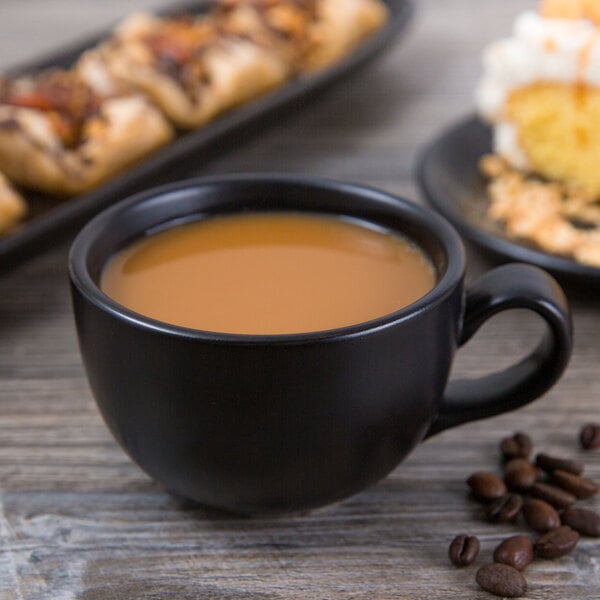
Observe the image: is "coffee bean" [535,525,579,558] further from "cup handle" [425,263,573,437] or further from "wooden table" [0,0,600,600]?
"cup handle" [425,263,573,437]

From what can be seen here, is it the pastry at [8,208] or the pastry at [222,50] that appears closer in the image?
the pastry at [8,208]

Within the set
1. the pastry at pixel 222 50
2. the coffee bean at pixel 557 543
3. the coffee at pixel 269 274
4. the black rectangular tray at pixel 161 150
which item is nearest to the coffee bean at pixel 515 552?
the coffee bean at pixel 557 543

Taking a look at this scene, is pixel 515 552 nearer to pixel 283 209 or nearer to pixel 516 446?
pixel 516 446

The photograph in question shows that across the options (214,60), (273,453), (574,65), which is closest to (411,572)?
(273,453)

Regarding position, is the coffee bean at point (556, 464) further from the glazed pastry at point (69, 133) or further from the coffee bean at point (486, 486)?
the glazed pastry at point (69, 133)

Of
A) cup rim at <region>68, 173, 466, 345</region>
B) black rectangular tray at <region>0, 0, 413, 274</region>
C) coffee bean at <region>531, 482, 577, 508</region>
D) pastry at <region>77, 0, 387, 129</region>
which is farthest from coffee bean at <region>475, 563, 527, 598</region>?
pastry at <region>77, 0, 387, 129</region>

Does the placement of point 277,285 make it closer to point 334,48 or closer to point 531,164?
point 531,164
